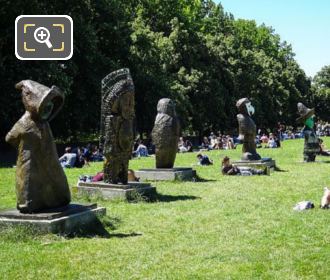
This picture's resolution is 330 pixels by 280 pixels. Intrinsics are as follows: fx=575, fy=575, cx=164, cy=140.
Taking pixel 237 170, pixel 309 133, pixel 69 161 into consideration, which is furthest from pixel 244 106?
pixel 69 161

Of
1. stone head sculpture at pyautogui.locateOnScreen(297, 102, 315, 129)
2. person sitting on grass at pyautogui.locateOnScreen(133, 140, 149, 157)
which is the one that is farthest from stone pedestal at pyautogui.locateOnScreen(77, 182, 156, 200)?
person sitting on grass at pyautogui.locateOnScreen(133, 140, 149, 157)

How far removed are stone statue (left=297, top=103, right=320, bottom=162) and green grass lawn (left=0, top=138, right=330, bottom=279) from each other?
40.5 ft

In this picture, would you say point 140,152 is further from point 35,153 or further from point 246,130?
point 35,153

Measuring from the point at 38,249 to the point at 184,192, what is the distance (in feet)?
25.7

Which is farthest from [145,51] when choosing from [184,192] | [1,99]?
[184,192]

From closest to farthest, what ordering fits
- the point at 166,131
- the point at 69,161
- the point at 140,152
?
the point at 166,131 < the point at 69,161 < the point at 140,152

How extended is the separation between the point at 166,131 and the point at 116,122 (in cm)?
498

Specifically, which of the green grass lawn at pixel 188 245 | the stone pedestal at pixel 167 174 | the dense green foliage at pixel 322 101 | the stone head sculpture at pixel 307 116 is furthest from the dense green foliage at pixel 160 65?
the green grass lawn at pixel 188 245

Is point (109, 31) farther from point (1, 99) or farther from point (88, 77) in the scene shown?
point (1, 99)

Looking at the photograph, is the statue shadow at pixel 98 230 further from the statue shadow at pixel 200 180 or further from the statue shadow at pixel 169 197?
the statue shadow at pixel 200 180

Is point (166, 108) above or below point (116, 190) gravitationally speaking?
above

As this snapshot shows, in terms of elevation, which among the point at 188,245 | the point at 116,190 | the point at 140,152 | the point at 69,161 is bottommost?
the point at 188,245

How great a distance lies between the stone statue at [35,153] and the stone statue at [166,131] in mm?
9380

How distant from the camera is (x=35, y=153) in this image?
10008 mm
